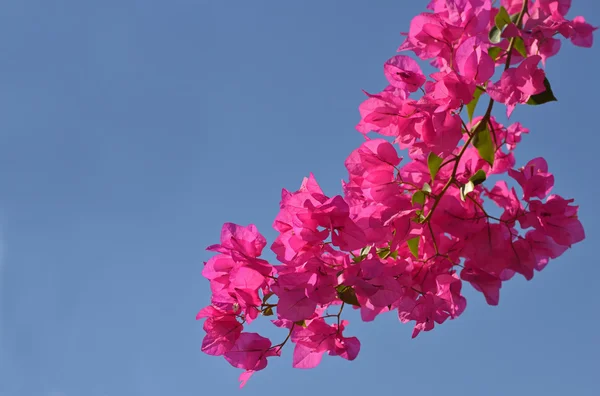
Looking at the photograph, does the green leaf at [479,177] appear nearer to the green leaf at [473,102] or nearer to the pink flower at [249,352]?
the green leaf at [473,102]

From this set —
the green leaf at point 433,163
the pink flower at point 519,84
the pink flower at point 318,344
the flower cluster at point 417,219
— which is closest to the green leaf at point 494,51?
the flower cluster at point 417,219

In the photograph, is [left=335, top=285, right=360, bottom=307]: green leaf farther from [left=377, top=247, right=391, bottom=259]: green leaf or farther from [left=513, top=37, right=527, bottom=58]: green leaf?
[left=513, top=37, right=527, bottom=58]: green leaf

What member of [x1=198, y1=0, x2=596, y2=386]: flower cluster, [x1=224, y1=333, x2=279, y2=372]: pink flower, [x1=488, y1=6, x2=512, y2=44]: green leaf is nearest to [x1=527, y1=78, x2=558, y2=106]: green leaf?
[x1=198, y1=0, x2=596, y2=386]: flower cluster

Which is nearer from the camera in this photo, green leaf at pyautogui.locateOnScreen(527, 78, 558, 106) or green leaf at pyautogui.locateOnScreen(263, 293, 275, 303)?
green leaf at pyautogui.locateOnScreen(527, 78, 558, 106)

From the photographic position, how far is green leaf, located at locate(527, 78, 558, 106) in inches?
46.4

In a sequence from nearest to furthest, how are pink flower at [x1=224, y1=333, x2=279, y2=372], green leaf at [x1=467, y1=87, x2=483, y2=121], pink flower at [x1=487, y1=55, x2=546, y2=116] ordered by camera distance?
pink flower at [x1=487, y1=55, x2=546, y2=116]
green leaf at [x1=467, y1=87, x2=483, y2=121]
pink flower at [x1=224, y1=333, x2=279, y2=372]

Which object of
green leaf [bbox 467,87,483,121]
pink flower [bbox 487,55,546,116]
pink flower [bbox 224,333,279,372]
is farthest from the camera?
pink flower [bbox 224,333,279,372]

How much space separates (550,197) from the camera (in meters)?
1.27

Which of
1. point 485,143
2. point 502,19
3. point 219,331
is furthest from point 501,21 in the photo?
point 219,331

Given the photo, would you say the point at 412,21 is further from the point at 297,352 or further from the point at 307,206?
the point at 297,352

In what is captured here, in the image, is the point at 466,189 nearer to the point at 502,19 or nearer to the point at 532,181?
the point at 532,181

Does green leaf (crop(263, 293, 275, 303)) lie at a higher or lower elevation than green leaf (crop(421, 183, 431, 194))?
lower

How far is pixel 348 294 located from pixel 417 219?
215mm

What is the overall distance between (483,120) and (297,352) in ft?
2.09
